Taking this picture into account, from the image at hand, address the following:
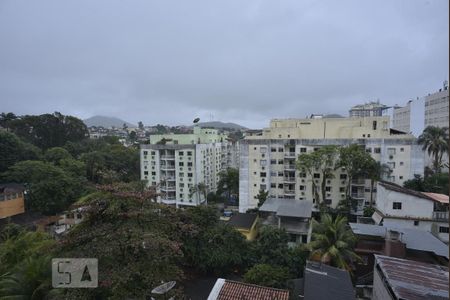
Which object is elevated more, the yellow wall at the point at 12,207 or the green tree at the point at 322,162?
the green tree at the point at 322,162

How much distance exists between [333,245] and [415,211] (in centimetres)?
988

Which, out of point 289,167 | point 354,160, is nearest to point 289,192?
point 289,167

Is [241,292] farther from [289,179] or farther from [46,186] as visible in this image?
[46,186]

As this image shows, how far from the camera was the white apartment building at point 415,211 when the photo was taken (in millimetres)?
19891

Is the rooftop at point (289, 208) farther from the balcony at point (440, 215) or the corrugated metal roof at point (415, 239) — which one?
the balcony at point (440, 215)

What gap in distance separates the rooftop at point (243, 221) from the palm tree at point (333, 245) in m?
8.30

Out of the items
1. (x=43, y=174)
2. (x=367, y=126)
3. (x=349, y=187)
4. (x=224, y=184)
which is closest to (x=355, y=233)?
(x=349, y=187)

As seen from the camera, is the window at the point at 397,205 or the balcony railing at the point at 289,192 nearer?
the window at the point at 397,205

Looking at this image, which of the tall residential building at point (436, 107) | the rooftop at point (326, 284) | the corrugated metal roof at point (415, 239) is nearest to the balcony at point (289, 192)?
the corrugated metal roof at point (415, 239)

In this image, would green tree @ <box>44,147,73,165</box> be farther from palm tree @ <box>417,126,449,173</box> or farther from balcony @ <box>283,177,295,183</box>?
palm tree @ <box>417,126,449,173</box>

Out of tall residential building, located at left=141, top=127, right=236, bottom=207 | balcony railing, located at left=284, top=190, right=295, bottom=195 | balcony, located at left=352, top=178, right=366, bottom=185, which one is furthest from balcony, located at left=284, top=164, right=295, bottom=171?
tall residential building, located at left=141, top=127, right=236, bottom=207

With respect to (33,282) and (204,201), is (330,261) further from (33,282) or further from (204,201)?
(204,201)

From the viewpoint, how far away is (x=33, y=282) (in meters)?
8.46

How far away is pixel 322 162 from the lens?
29.7 meters
